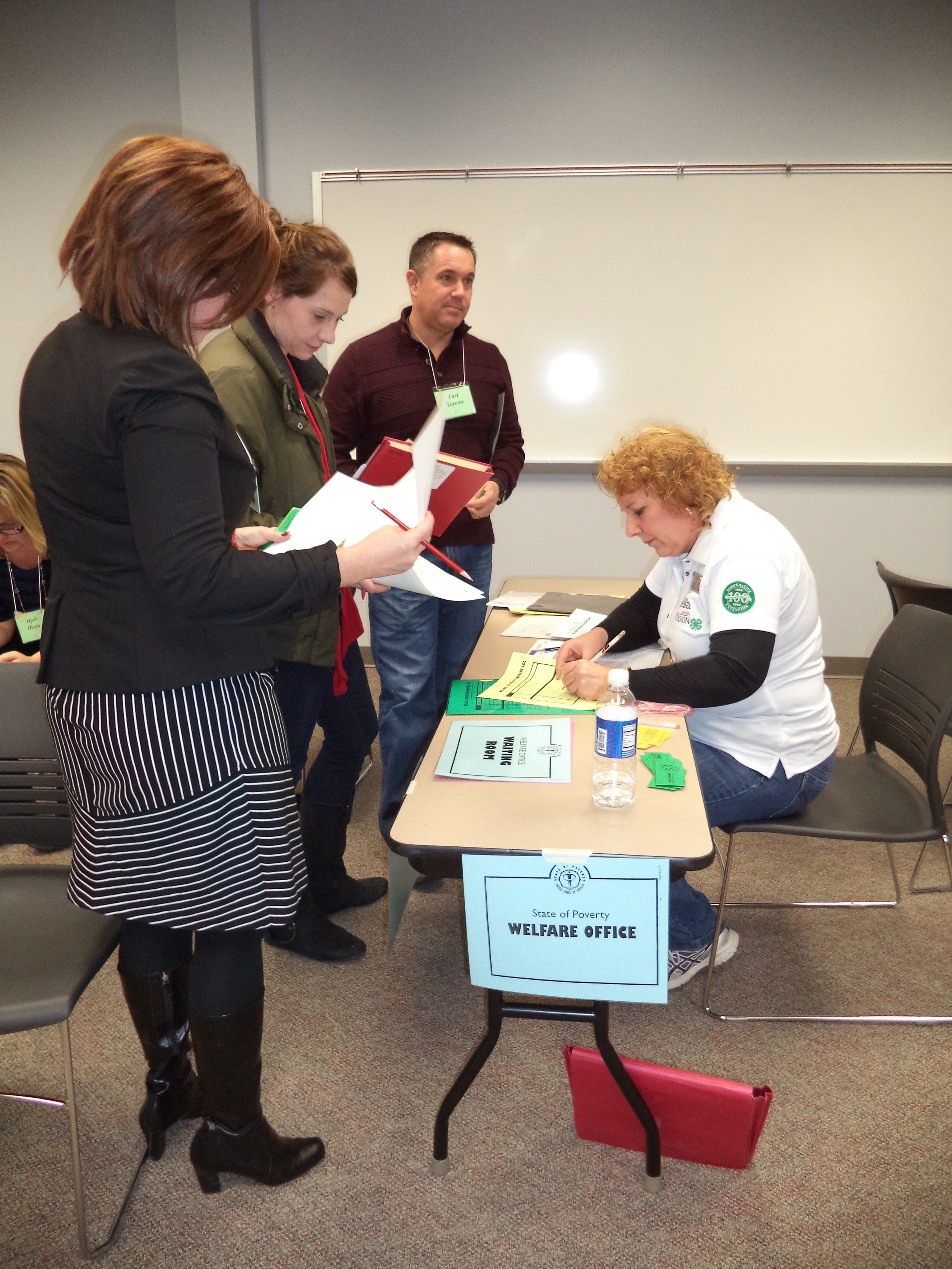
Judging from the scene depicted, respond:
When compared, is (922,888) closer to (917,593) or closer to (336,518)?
(917,593)

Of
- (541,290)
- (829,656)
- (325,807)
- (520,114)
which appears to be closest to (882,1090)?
(325,807)

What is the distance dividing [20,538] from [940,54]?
3.92 m

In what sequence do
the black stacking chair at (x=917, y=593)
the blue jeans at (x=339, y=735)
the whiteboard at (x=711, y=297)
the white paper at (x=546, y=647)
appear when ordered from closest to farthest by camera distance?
the blue jeans at (x=339, y=735), the white paper at (x=546, y=647), the black stacking chair at (x=917, y=593), the whiteboard at (x=711, y=297)

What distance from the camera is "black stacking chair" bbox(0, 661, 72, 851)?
1.52 metres

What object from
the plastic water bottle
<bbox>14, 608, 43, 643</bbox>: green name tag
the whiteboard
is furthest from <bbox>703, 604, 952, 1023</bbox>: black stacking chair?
the whiteboard

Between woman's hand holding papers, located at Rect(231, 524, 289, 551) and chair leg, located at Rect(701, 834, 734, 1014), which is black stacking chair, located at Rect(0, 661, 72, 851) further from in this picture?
chair leg, located at Rect(701, 834, 734, 1014)

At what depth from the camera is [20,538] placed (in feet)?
7.89

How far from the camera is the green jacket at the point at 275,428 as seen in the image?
156 cm

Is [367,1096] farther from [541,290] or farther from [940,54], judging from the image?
[940,54]

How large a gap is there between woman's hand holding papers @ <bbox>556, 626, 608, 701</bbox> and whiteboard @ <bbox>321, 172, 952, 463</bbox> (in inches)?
90.6

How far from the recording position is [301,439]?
5.56 feet

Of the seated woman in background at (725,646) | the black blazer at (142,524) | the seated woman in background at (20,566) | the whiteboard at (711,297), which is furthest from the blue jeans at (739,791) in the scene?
the whiteboard at (711,297)

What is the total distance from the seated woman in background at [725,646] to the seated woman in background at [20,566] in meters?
1.40

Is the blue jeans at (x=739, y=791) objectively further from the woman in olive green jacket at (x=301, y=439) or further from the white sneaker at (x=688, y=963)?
the woman in olive green jacket at (x=301, y=439)
